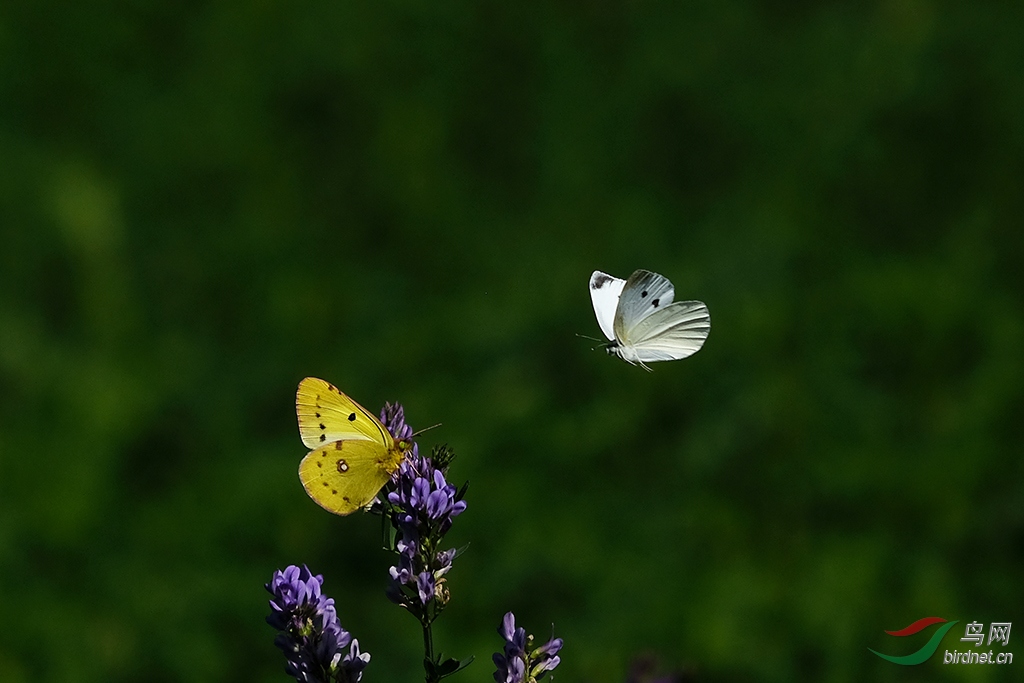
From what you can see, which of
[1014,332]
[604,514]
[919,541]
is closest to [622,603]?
[604,514]

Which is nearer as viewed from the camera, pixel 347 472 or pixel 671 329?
pixel 347 472

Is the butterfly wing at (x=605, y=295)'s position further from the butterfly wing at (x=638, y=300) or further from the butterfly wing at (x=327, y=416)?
the butterfly wing at (x=327, y=416)

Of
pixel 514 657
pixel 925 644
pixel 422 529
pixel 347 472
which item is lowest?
pixel 514 657

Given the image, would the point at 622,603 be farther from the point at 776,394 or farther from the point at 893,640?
the point at 776,394

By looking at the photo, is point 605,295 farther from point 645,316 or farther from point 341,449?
point 341,449

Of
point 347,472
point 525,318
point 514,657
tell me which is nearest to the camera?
point 514,657

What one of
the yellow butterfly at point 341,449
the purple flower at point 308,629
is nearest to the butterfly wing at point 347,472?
the yellow butterfly at point 341,449

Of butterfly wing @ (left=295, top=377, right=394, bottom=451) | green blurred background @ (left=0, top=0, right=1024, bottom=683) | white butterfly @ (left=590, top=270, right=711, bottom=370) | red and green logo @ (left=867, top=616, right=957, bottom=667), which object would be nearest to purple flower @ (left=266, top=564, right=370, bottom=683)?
butterfly wing @ (left=295, top=377, right=394, bottom=451)

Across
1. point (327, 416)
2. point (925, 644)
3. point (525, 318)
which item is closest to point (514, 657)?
point (327, 416)
